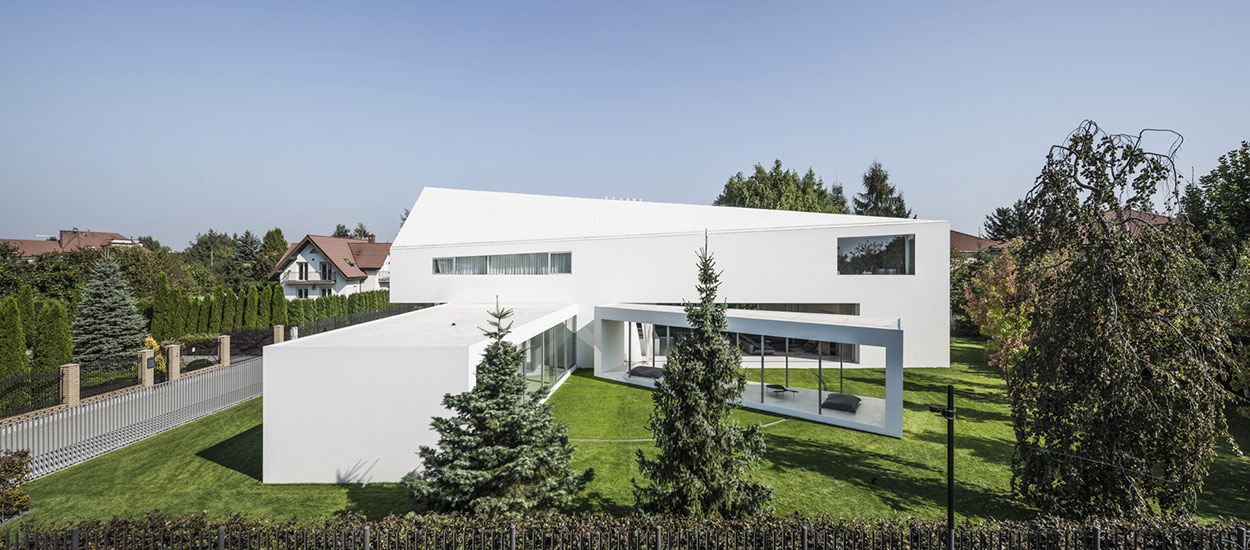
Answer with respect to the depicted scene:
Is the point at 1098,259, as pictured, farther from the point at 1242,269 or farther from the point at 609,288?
the point at 609,288

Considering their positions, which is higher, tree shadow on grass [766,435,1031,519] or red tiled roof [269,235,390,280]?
red tiled roof [269,235,390,280]

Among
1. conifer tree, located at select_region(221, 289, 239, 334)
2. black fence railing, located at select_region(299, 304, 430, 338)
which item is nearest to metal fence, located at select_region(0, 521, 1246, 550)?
black fence railing, located at select_region(299, 304, 430, 338)

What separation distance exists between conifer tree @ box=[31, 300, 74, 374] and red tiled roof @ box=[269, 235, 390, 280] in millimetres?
22141

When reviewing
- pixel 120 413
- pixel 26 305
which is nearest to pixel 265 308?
pixel 26 305

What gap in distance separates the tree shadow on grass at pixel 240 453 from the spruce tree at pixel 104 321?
588 inches

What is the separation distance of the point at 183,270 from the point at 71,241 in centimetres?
3084

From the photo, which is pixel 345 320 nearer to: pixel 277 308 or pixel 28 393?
pixel 277 308

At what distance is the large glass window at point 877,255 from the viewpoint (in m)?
20.5

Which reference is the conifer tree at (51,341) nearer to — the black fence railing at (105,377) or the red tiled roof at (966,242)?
the black fence railing at (105,377)

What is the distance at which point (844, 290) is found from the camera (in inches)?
824

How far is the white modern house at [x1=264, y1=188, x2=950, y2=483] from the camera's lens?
34.3 feet

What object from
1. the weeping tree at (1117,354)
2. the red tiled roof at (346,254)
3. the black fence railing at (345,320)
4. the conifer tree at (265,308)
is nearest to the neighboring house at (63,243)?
the red tiled roof at (346,254)

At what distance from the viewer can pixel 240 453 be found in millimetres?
12547

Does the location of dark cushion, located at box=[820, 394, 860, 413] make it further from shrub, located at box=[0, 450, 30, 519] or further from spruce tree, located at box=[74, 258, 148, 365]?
spruce tree, located at box=[74, 258, 148, 365]
